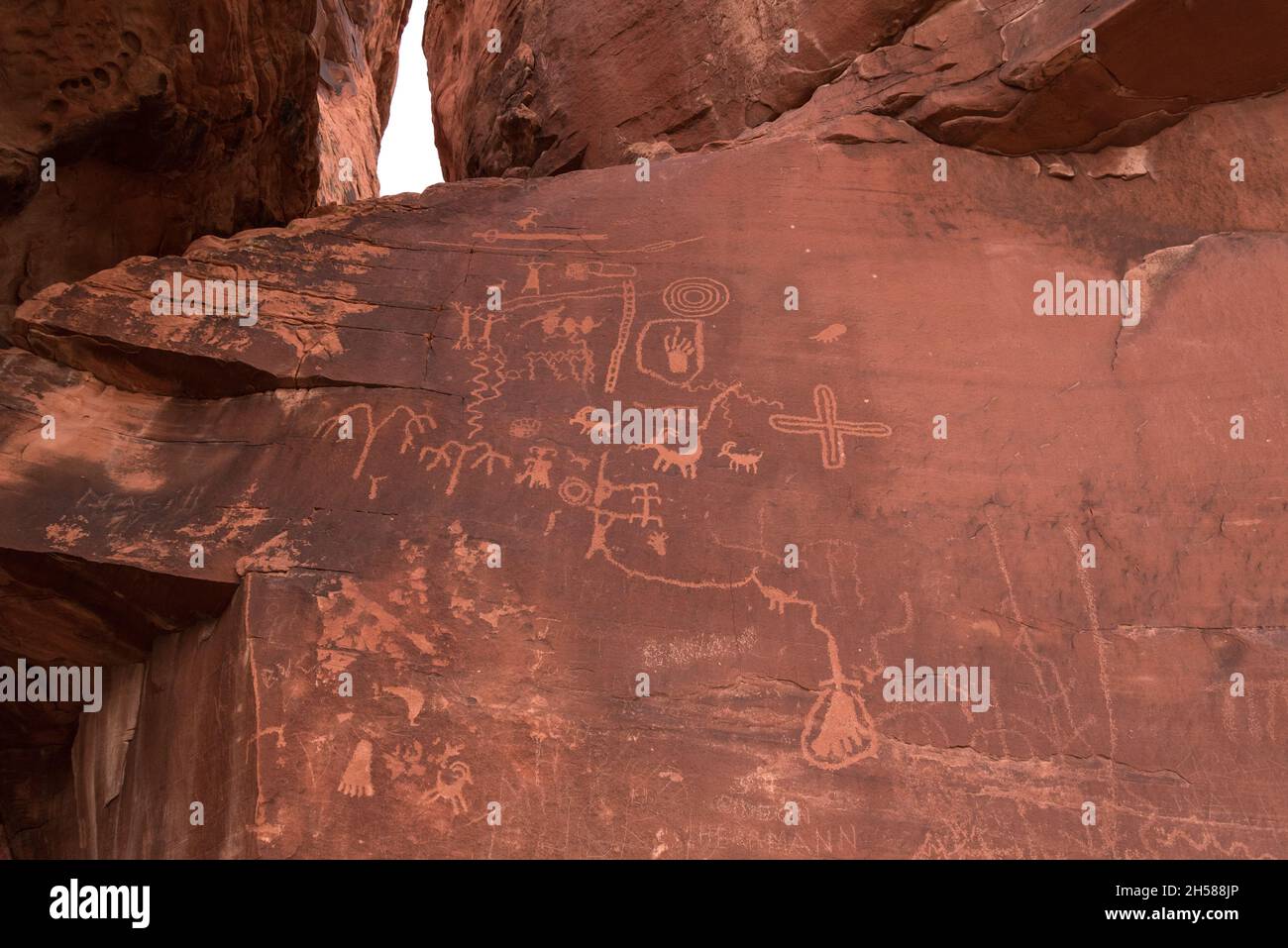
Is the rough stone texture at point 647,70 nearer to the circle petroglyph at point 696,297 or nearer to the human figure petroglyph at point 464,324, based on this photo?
the circle petroglyph at point 696,297

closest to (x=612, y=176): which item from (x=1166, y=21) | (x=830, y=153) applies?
(x=830, y=153)

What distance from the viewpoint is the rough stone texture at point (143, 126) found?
16.3ft

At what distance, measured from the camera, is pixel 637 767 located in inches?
152

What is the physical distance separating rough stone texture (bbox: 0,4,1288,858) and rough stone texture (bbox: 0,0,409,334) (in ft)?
2.43

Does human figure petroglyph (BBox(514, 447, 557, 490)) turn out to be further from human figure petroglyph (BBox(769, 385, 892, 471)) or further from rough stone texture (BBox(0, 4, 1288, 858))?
human figure petroglyph (BBox(769, 385, 892, 471))

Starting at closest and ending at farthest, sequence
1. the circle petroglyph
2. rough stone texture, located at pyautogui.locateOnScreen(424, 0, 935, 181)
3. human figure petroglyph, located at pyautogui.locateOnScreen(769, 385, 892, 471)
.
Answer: human figure petroglyph, located at pyautogui.locateOnScreen(769, 385, 892, 471) < the circle petroglyph < rough stone texture, located at pyautogui.locateOnScreen(424, 0, 935, 181)

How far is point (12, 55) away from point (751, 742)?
3.97m

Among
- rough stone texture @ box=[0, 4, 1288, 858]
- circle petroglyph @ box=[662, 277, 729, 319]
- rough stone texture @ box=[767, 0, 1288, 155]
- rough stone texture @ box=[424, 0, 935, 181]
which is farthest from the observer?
rough stone texture @ box=[424, 0, 935, 181]

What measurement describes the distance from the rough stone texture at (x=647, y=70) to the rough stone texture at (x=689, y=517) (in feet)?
3.14

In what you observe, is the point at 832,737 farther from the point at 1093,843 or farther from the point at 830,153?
the point at 830,153

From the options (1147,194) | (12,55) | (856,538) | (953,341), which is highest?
(12,55)

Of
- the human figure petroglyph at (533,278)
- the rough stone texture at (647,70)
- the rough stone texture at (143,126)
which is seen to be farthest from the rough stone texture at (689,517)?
the rough stone texture at (647,70)

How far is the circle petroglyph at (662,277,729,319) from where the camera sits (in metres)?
4.84

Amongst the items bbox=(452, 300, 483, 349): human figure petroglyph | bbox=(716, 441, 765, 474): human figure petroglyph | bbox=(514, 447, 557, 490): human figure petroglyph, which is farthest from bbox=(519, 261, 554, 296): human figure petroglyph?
bbox=(716, 441, 765, 474): human figure petroglyph
